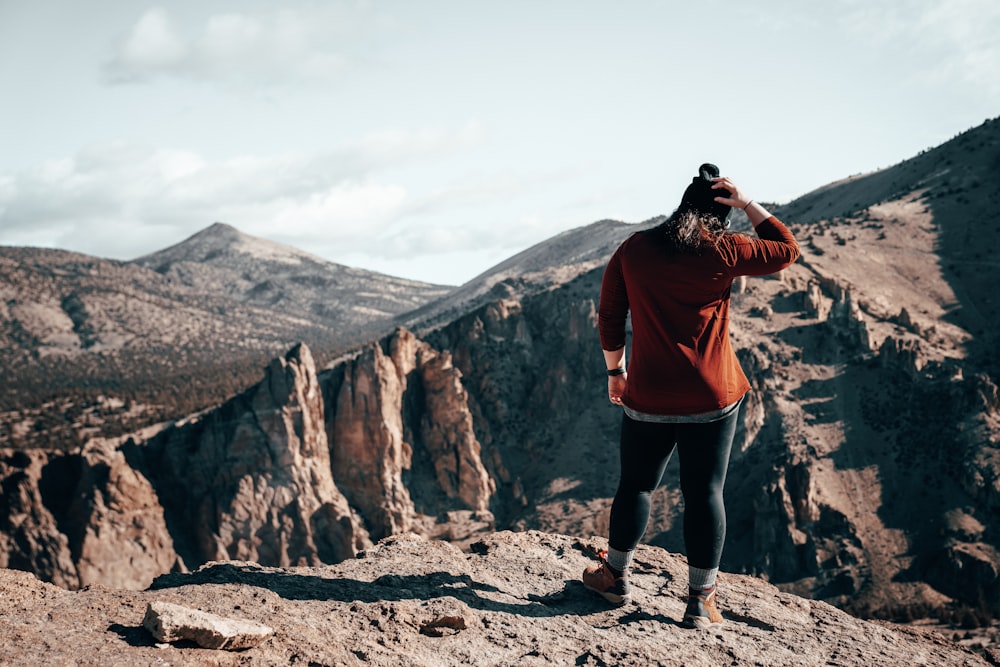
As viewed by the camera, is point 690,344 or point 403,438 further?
point 403,438

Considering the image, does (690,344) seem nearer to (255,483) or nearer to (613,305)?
(613,305)

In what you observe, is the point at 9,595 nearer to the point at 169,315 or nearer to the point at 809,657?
the point at 809,657

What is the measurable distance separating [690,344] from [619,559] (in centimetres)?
177

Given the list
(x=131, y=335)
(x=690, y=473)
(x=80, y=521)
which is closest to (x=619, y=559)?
(x=690, y=473)

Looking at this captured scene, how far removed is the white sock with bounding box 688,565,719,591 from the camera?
5.61m

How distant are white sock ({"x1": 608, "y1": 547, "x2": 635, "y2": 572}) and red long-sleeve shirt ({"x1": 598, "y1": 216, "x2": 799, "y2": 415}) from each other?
1195mm

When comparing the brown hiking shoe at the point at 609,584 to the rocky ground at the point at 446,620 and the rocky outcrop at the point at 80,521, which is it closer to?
the rocky ground at the point at 446,620

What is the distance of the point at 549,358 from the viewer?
→ 51.0 metres

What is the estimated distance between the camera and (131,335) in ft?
332

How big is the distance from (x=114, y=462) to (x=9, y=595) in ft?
77.7

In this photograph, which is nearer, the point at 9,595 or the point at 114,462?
the point at 9,595

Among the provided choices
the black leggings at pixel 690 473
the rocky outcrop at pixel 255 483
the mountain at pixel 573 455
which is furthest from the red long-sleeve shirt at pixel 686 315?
the rocky outcrop at pixel 255 483

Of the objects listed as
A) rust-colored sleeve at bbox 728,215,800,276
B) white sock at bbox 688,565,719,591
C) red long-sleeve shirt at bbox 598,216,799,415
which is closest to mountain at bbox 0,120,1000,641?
white sock at bbox 688,565,719,591

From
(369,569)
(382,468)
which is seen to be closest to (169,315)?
(382,468)
